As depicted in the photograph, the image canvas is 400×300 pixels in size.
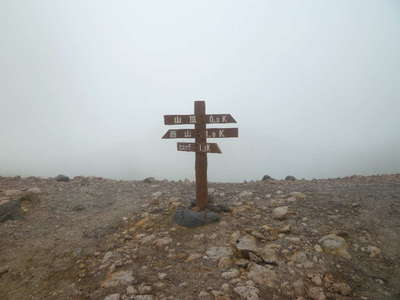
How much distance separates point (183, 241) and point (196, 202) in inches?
66.8

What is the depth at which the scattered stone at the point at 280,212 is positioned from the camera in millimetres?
7113

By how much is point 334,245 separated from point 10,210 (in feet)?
31.7

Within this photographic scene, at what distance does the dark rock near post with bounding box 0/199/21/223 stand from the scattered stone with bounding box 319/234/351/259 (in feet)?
30.1

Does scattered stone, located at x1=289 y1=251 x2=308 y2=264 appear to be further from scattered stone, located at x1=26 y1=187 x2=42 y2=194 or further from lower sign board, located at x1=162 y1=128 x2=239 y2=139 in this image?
scattered stone, located at x1=26 y1=187 x2=42 y2=194

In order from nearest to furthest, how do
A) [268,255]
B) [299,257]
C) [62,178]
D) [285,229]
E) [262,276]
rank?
[262,276] → [299,257] → [268,255] → [285,229] → [62,178]

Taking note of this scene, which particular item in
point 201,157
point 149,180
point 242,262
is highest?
point 201,157

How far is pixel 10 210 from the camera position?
8.72 meters

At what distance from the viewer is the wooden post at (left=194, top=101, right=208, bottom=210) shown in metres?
7.64

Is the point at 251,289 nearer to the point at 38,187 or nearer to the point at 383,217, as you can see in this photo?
the point at 383,217

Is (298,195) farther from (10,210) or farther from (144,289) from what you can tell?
(10,210)

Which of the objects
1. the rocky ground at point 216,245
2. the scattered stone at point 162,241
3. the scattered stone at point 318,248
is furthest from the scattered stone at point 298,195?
the scattered stone at point 162,241

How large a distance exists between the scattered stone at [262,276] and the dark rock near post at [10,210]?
7828 millimetres

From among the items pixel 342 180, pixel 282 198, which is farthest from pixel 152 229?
pixel 342 180

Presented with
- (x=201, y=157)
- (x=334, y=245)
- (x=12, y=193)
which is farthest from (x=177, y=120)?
(x=12, y=193)
